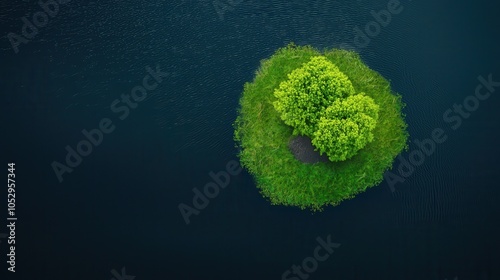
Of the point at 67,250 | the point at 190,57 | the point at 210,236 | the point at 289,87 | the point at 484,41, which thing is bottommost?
the point at 484,41

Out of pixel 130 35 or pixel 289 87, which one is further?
pixel 130 35

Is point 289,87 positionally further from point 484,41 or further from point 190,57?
point 484,41

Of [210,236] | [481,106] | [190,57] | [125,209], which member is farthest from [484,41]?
[125,209]

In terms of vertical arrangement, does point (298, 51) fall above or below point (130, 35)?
below
